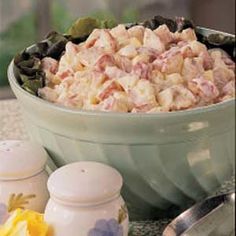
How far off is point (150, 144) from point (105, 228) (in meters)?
0.05

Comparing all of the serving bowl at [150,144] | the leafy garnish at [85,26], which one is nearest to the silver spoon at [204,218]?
the serving bowl at [150,144]

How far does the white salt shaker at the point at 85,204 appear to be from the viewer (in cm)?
38

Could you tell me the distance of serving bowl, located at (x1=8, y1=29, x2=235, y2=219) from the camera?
15.3 inches

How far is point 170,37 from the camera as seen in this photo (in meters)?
0.44

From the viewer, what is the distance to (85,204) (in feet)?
1.24

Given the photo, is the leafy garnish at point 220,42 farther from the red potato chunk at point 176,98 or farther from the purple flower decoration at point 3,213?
the purple flower decoration at point 3,213

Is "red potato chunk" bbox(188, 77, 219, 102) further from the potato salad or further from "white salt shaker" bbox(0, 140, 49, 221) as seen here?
"white salt shaker" bbox(0, 140, 49, 221)

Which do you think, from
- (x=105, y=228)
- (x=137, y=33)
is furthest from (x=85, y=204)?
(x=137, y=33)

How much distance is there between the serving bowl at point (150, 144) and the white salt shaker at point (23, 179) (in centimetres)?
1

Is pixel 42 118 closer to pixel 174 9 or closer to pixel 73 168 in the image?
pixel 73 168

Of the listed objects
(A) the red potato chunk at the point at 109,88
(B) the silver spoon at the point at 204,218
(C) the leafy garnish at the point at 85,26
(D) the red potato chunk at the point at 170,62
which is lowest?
(B) the silver spoon at the point at 204,218

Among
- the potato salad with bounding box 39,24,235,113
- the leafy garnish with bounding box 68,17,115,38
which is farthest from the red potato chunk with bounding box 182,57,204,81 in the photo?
the leafy garnish with bounding box 68,17,115,38

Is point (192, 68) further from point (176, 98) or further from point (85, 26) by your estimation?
point (85, 26)

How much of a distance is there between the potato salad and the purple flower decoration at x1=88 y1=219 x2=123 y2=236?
59mm
